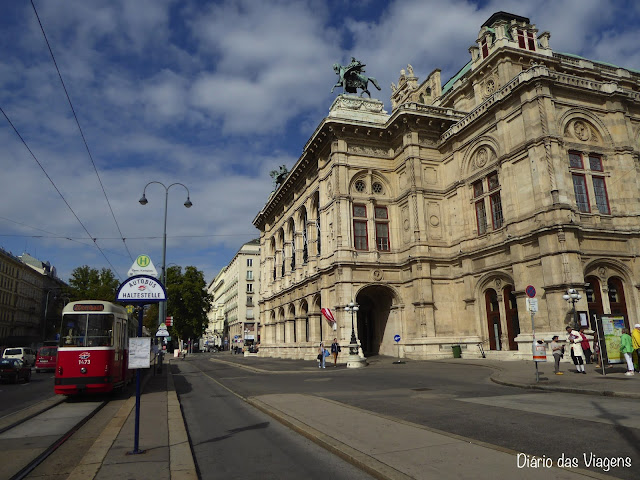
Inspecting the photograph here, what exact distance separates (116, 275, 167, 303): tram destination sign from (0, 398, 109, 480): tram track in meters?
2.69

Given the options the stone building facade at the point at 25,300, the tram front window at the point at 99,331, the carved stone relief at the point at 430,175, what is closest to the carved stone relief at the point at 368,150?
the carved stone relief at the point at 430,175

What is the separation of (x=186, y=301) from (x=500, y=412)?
69144mm

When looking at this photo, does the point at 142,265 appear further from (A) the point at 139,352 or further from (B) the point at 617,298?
(B) the point at 617,298

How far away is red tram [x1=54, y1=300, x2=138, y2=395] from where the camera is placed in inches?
519

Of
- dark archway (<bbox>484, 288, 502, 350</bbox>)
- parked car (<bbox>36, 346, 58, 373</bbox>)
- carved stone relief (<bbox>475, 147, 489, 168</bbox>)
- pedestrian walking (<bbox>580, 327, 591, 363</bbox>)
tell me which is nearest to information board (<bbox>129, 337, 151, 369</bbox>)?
pedestrian walking (<bbox>580, 327, 591, 363</bbox>)

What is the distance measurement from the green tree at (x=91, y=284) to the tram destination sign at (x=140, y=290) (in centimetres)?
6532

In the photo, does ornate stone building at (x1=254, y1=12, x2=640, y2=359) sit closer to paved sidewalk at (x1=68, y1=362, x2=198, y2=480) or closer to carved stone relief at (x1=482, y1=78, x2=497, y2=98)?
carved stone relief at (x1=482, y1=78, x2=497, y2=98)

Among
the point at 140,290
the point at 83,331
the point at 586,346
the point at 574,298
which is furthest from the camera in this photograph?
the point at 574,298

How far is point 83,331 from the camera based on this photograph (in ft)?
44.3

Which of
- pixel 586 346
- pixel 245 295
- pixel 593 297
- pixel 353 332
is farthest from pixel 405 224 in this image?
pixel 245 295

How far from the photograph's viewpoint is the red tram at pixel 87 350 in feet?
43.2

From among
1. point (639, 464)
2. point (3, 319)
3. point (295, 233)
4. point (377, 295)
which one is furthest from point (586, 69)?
point (3, 319)

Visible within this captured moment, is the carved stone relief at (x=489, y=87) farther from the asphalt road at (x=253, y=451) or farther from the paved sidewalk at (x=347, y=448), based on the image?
the asphalt road at (x=253, y=451)

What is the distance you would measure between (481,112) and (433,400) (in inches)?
908
